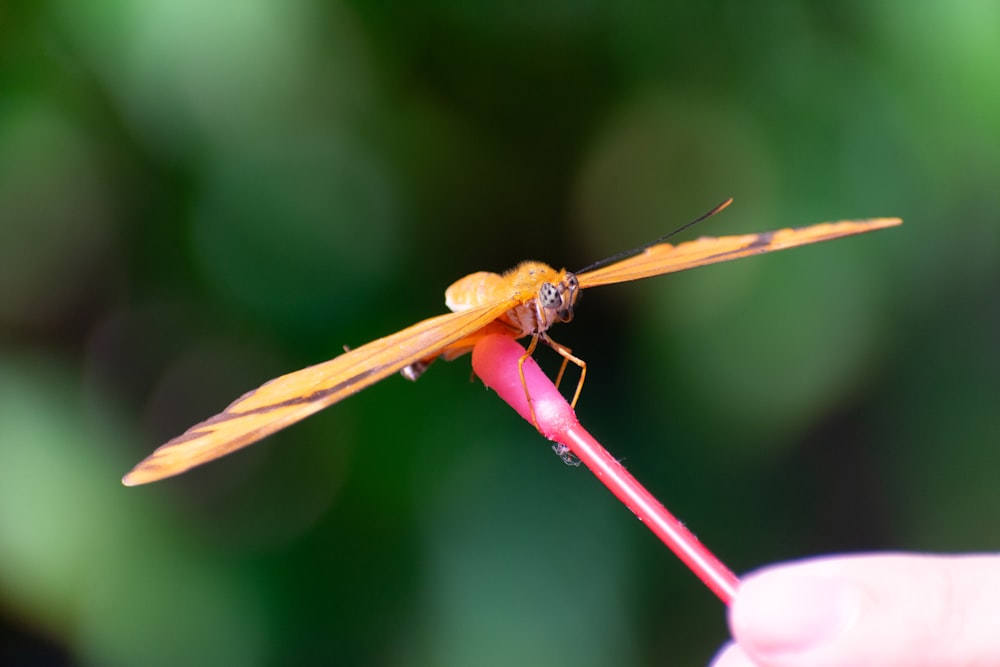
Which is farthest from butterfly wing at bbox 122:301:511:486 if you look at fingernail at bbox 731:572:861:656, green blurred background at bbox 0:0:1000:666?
green blurred background at bbox 0:0:1000:666

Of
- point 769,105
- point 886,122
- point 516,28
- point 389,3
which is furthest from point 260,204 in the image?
point 886,122

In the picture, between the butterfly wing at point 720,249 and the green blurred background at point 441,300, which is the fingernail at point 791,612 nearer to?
the butterfly wing at point 720,249

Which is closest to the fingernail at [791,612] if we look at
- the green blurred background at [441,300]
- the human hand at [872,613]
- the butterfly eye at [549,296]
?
the human hand at [872,613]

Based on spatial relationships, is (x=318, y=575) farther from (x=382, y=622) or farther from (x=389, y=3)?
(x=389, y=3)

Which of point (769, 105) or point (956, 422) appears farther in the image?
point (956, 422)

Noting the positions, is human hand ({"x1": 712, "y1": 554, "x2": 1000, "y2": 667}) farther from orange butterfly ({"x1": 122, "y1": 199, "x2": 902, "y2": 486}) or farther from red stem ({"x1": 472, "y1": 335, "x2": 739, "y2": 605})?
orange butterfly ({"x1": 122, "y1": 199, "x2": 902, "y2": 486})

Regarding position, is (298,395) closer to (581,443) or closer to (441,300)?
(581,443)

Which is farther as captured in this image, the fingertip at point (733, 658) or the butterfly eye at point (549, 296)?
the butterfly eye at point (549, 296)
